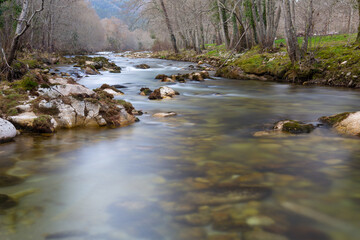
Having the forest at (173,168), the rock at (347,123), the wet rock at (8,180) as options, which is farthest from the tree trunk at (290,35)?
the wet rock at (8,180)

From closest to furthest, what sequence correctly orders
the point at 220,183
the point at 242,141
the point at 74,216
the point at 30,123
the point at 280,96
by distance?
1. the point at 74,216
2. the point at 220,183
3. the point at 242,141
4. the point at 30,123
5. the point at 280,96

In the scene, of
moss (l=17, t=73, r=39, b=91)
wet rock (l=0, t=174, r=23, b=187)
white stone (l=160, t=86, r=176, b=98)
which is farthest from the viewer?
white stone (l=160, t=86, r=176, b=98)

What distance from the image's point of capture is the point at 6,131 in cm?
419

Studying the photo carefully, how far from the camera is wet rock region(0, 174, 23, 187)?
9.69 feet

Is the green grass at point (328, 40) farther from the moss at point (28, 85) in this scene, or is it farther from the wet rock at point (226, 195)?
the wet rock at point (226, 195)

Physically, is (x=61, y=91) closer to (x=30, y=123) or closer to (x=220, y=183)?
(x=30, y=123)

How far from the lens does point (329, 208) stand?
2451mm

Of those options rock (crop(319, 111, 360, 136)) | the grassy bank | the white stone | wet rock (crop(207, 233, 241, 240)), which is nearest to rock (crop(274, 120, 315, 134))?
rock (crop(319, 111, 360, 136))

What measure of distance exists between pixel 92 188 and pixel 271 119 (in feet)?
14.0

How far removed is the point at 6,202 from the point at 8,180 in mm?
537

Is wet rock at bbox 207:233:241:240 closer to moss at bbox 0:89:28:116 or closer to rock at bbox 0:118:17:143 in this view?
rock at bbox 0:118:17:143

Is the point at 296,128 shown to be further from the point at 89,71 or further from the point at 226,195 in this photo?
the point at 89,71

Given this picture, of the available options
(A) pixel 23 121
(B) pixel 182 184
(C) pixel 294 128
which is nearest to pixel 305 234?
(B) pixel 182 184

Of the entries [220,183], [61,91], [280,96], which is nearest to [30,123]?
[61,91]
